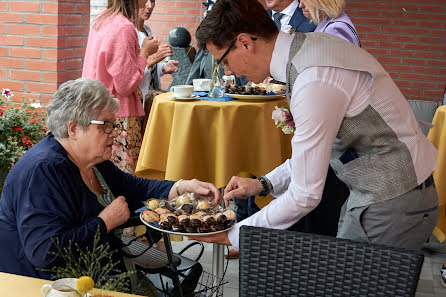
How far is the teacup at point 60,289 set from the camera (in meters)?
1.43

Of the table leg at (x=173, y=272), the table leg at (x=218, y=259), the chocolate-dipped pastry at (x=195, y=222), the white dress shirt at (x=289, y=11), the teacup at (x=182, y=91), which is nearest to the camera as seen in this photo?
the chocolate-dipped pastry at (x=195, y=222)

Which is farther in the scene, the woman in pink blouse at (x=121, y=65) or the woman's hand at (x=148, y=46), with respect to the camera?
the woman's hand at (x=148, y=46)

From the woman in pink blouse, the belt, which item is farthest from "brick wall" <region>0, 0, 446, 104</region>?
the belt

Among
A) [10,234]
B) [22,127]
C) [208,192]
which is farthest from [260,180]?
[22,127]

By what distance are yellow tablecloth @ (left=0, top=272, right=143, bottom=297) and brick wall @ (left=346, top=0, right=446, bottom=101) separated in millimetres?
6205

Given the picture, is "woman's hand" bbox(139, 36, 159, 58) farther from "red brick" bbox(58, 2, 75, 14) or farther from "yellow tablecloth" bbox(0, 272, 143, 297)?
"yellow tablecloth" bbox(0, 272, 143, 297)

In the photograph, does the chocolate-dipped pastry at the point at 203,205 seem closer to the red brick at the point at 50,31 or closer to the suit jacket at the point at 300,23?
the red brick at the point at 50,31

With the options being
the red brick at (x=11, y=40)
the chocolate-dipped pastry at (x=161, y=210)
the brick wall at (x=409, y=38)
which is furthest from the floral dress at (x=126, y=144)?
the brick wall at (x=409, y=38)

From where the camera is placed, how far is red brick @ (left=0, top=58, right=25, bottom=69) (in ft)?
14.4

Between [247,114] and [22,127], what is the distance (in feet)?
4.37

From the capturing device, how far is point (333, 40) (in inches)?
75.4

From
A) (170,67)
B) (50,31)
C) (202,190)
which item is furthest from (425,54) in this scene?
(202,190)

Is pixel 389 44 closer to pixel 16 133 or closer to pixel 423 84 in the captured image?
pixel 423 84

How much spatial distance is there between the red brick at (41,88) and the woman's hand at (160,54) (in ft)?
2.26
